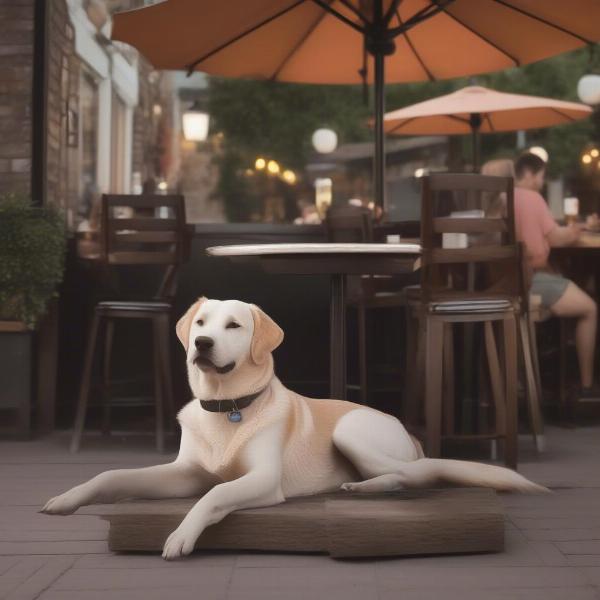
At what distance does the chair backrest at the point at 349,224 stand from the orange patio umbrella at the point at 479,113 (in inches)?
161

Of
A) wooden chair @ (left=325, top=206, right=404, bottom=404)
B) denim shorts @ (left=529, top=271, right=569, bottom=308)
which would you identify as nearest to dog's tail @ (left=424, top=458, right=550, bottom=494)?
wooden chair @ (left=325, top=206, right=404, bottom=404)

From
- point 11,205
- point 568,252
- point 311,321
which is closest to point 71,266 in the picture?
point 11,205

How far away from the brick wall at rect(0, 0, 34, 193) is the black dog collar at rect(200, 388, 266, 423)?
3.15 meters

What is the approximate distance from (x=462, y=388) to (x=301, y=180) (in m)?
20.3

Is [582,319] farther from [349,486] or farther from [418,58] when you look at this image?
[349,486]

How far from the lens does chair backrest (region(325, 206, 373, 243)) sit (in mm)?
6324

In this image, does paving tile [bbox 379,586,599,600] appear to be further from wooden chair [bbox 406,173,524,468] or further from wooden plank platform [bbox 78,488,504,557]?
wooden chair [bbox 406,173,524,468]

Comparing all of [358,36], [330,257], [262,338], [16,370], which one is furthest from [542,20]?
[262,338]

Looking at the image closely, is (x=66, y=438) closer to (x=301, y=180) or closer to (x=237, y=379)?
(x=237, y=379)

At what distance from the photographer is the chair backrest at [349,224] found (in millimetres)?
6324

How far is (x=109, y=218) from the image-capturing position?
616 cm

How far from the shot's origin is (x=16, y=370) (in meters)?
6.32

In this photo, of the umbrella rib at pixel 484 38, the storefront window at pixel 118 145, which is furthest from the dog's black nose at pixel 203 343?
the storefront window at pixel 118 145

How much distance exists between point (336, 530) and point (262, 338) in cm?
73
